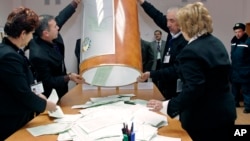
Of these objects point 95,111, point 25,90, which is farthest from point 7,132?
point 95,111

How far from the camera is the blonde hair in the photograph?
65.2 inches

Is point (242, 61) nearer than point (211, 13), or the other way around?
point (242, 61)

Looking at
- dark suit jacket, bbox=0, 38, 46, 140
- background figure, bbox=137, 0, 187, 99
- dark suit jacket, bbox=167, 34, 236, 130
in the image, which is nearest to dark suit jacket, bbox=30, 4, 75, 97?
dark suit jacket, bbox=0, 38, 46, 140

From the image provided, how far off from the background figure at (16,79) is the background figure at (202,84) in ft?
2.17

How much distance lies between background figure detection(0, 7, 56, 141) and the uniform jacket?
416 centimetres

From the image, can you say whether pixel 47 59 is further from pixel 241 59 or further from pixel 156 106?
pixel 241 59

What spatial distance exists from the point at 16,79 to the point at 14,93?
0.08 metres

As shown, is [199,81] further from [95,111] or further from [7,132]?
[7,132]

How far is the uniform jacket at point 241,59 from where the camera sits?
5.20 m

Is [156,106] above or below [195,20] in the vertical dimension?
below

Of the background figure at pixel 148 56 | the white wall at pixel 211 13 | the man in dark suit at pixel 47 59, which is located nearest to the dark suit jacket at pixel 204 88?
the man in dark suit at pixel 47 59

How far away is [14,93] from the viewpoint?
1.65m

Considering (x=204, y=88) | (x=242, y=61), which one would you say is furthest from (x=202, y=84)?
(x=242, y=61)

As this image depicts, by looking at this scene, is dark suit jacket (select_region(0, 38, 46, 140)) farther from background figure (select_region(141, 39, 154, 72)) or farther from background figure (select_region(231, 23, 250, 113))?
background figure (select_region(231, 23, 250, 113))
